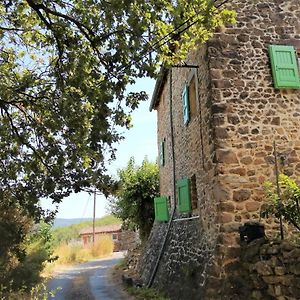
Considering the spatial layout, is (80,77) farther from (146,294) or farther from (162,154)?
(162,154)

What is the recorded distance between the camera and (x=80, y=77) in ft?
21.5

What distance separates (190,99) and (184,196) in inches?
113

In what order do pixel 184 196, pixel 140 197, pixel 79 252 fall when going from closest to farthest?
pixel 184 196 → pixel 140 197 → pixel 79 252

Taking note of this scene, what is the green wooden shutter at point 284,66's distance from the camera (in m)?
8.77

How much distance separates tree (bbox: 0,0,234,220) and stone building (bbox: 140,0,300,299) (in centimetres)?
191

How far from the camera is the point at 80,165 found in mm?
7176

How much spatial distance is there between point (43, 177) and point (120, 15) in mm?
3551

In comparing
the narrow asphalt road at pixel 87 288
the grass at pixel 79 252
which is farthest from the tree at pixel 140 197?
the grass at pixel 79 252

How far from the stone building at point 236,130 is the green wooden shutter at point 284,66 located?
0.02 metres

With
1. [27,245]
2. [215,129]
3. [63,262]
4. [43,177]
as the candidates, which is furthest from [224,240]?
[63,262]

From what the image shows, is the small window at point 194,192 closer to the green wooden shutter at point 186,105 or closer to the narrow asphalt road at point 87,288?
the green wooden shutter at point 186,105

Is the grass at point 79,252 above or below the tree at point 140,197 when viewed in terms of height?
below

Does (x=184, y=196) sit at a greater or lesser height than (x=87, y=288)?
greater

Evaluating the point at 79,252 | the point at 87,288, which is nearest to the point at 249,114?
the point at 87,288
